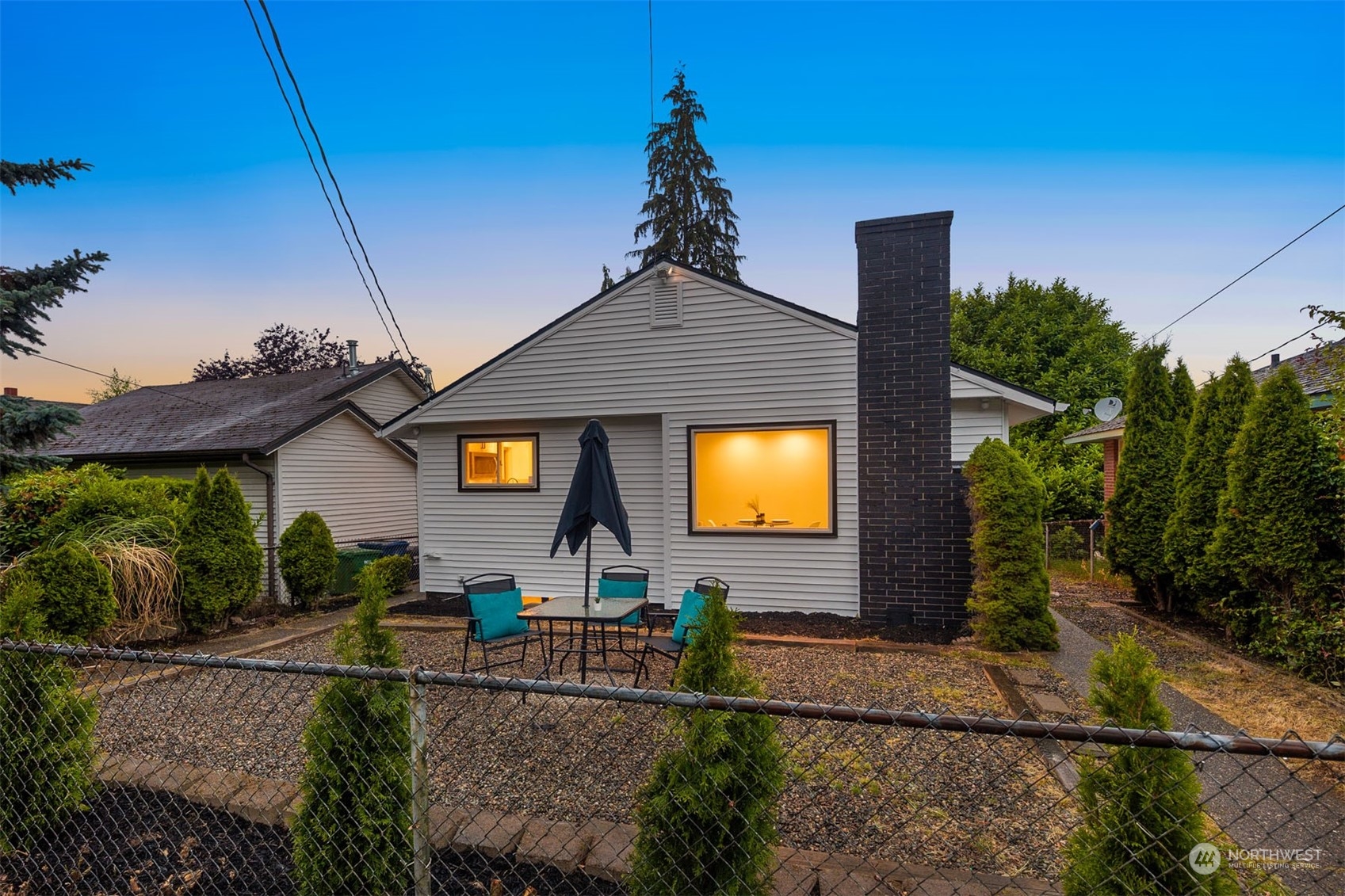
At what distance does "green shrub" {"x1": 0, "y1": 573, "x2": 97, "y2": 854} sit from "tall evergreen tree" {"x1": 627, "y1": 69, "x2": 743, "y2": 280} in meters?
20.4

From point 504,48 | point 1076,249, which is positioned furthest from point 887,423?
point 1076,249

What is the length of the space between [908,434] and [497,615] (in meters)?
5.19

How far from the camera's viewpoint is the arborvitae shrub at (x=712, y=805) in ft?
5.98

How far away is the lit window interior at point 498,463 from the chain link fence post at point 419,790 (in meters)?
7.53

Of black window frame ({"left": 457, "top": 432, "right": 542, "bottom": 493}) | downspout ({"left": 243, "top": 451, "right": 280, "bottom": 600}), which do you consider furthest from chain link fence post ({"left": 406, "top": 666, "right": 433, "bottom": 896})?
downspout ({"left": 243, "top": 451, "right": 280, "bottom": 600})

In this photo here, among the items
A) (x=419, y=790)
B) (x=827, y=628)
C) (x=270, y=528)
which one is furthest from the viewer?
(x=270, y=528)

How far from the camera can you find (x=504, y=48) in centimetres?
942

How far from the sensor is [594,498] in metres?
5.36

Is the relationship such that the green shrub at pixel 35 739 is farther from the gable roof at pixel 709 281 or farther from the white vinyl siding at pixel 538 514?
the gable roof at pixel 709 281

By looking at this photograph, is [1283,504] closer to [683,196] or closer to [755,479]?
[755,479]

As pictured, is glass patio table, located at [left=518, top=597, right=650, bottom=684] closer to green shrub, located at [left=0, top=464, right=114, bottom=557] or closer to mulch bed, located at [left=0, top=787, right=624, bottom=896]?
mulch bed, located at [left=0, top=787, right=624, bottom=896]

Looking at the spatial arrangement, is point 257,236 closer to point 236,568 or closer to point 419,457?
point 419,457

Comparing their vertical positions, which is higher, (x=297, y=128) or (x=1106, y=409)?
(x=297, y=128)

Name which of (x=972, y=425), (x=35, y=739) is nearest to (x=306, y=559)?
(x=35, y=739)
